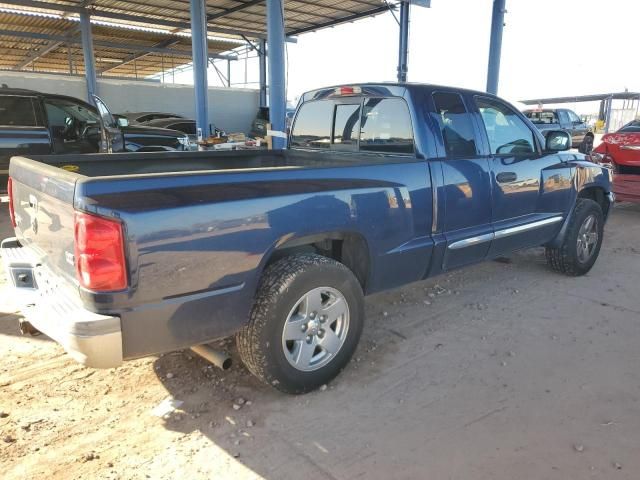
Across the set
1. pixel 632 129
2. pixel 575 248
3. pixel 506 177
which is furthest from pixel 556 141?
pixel 632 129

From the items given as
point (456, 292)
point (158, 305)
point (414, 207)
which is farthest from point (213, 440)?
point (456, 292)

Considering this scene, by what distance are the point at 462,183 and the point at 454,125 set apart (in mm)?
487

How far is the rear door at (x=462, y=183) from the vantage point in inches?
145

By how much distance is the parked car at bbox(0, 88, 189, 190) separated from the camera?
7.52 metres

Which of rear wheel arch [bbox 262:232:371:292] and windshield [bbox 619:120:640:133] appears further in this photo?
windshield [bbox 619:120:640:133]

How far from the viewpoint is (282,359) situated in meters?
2.86

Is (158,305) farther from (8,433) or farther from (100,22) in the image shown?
(100,22)

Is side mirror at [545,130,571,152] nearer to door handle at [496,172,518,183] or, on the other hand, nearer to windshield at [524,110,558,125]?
door handle at [496,172,518,183]

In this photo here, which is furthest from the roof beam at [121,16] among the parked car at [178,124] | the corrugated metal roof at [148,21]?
the parked car at [178,124]

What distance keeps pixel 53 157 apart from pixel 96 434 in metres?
1.81

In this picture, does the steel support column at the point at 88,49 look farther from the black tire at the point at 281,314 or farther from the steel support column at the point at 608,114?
the steel support column at the point at 608,114

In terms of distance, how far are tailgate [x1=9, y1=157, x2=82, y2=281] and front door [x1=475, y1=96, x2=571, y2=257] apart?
3023mm

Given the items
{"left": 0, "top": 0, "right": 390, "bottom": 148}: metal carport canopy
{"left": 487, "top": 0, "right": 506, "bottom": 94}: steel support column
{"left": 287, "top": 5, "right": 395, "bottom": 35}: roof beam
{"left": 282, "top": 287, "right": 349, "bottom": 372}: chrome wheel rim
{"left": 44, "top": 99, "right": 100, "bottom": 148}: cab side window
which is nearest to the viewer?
{"left": 282, "top": 287, "right": 349, "bottom": 372}: chrome wheel rim

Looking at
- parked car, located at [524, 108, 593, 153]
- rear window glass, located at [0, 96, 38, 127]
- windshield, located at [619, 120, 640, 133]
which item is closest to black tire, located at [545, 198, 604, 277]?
windshield, located at [619, 120, 640, 133]
